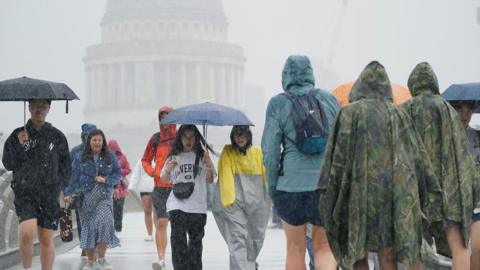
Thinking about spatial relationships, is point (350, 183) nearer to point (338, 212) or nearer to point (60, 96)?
point (338, 212)

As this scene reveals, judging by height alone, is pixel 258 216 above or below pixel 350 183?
below

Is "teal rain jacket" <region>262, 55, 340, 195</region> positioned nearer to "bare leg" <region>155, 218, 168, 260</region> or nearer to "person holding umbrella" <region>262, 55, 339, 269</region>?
"person holding umbrella" <region>262, 55, 339, 269</region>

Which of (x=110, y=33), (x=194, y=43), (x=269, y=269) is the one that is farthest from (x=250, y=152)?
(x=110, y=33)

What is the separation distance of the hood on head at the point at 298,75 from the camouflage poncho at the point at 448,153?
0.59m

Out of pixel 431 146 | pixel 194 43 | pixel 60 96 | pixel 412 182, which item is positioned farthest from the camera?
pixel 194 43

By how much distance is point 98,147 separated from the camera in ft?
38.9

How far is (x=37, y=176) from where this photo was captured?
9.32 metres

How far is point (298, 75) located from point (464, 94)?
1.41 m

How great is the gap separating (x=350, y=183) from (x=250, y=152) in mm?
3733

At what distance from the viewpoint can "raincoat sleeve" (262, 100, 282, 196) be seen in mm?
7387

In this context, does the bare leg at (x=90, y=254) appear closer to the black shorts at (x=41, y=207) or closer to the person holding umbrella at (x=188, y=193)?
the person holding umbrella at (x=188, y=193)

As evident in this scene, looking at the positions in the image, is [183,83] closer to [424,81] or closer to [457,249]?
[424,81]

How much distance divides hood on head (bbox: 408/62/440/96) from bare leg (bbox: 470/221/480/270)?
918 mm

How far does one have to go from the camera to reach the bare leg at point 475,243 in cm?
786
